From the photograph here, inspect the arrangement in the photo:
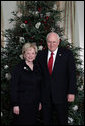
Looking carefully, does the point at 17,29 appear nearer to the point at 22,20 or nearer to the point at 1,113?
the point at 22,20

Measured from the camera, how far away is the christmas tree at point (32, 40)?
149 inches

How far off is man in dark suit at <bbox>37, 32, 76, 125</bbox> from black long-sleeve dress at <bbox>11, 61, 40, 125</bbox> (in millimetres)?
135

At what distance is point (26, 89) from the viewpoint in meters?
2.78

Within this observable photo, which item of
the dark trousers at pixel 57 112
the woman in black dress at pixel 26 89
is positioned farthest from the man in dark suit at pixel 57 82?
the woman in black dress at pixel 26 89

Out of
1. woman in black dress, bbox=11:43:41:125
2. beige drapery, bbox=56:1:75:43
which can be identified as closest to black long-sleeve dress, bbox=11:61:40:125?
woman in black dress, bbox=11:43:41:125

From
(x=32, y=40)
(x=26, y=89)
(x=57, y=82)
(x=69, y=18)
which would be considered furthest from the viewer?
(x=69, y=18)

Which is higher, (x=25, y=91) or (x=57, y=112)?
(x=25, y=91)

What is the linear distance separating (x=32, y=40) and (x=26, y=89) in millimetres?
1401

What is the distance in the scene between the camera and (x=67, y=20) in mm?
5254

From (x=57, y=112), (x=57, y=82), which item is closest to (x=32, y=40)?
(x=57, y=82)

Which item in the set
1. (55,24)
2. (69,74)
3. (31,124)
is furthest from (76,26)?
(31,124)

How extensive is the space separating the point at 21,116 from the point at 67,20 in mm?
3088

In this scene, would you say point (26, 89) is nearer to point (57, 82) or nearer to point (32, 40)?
point (57, 82)

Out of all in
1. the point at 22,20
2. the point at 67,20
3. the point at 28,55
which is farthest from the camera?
the point at 67,20
